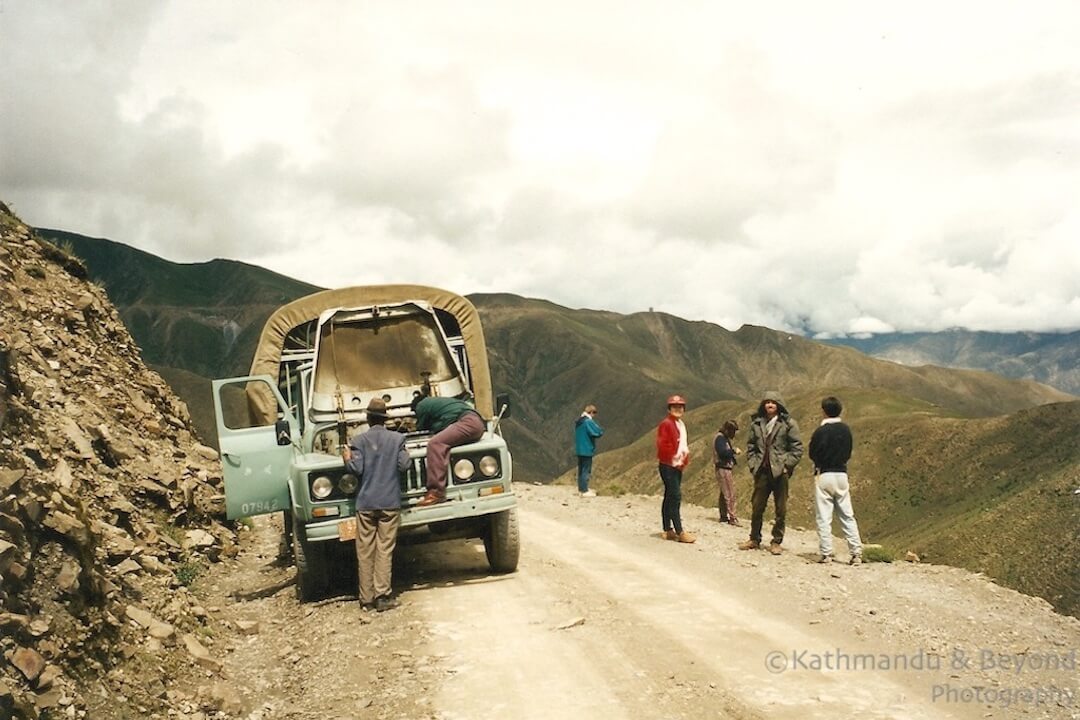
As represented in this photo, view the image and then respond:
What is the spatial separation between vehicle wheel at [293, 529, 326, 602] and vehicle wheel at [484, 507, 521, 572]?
72.1 inches

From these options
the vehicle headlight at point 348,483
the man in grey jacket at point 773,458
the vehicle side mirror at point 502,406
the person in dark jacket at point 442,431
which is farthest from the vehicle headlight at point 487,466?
the man in grey jacket at point 773,458

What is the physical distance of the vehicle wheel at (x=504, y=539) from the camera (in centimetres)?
885

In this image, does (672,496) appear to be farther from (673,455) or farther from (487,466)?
(487,466)

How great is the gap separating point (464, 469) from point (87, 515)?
135 inches

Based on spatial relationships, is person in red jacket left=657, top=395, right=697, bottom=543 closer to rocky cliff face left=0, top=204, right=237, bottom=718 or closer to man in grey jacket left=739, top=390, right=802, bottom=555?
man in grey jacket left=739, top=390, right=802, bottom=555

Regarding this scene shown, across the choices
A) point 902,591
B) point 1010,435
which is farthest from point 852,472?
point 902,591

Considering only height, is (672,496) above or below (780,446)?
below

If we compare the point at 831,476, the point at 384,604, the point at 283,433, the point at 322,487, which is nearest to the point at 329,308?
the point at 283,433

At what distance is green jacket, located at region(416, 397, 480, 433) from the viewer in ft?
27.5

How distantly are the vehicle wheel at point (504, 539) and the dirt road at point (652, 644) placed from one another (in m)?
0.22

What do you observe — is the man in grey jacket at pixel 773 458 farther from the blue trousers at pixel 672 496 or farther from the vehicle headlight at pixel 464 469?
the vehicle headlight at pixel 464 469

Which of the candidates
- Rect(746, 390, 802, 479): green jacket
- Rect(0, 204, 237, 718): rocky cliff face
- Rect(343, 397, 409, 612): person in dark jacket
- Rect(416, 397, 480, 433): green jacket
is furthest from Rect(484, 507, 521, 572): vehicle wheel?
Rect(746, 390, 802, 479): green jacket

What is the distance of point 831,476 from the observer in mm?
10508

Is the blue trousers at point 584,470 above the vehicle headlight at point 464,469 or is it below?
below
